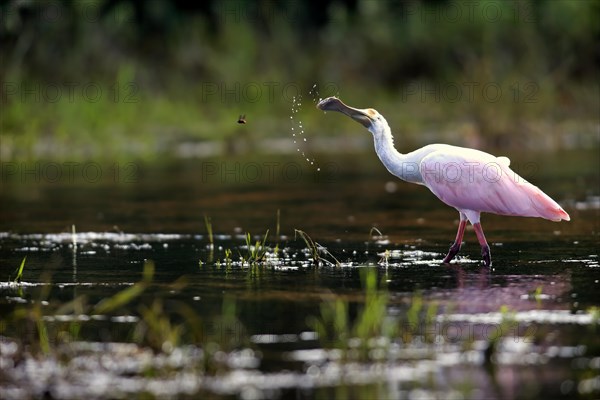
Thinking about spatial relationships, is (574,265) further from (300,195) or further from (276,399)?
(300,195)

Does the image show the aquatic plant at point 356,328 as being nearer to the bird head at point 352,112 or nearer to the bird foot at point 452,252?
the bird foot at point 452,252

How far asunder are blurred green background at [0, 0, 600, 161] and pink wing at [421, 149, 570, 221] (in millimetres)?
15835

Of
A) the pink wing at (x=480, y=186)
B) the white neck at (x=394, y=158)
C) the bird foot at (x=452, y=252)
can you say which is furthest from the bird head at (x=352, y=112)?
the bird foot at (x=452, y=252)

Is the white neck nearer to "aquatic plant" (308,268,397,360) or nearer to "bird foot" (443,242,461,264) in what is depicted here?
"bird foot" (443,242,461,264)

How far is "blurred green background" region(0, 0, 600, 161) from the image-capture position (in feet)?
98.6

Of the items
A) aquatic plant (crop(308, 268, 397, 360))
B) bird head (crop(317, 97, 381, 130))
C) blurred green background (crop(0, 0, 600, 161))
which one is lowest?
aquatic plant (crop(308, 268, 397, 360))

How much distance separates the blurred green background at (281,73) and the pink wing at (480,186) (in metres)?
15.8

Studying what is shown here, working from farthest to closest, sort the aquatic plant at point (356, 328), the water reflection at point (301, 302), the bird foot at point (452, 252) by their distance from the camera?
the bird foot at point (452, 252), the aquatic plant at point (356, 328), the water reflection at point (301, 302)

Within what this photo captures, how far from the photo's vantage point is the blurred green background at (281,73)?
98.6ft

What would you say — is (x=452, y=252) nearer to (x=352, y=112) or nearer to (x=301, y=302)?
(x=352, y=112)

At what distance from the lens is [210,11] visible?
41.0 meters

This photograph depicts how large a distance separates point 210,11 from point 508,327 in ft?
110

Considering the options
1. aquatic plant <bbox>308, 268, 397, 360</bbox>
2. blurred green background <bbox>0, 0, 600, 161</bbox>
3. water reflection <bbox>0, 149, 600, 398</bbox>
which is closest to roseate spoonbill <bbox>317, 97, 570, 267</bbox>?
water reflection <bbox>0, 149, 600, 398</bbox>

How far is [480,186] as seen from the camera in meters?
11.9
